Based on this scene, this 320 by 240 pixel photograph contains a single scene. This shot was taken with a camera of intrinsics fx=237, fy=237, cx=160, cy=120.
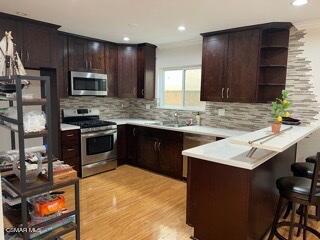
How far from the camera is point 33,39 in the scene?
3.29 m

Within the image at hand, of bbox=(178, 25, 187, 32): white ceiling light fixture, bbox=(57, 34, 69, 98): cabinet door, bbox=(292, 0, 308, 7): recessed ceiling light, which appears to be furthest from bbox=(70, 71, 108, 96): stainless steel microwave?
bbox=(292, 0, 308, 7): recessed ceiling light

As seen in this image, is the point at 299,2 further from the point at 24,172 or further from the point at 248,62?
the point at 24,172

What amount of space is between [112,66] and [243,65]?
8.27 feet

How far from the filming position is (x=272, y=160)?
93.4 inches

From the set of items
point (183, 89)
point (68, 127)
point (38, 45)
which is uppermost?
point (38, 45)

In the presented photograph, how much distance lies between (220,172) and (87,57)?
3.27 m

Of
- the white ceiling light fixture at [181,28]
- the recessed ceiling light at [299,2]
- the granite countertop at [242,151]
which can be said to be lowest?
the granite countertop at [242,151]

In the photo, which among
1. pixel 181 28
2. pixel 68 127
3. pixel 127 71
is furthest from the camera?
pixel 127 71

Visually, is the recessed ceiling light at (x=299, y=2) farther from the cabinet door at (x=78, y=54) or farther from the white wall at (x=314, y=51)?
the cabinet door at (x=78, y=54)

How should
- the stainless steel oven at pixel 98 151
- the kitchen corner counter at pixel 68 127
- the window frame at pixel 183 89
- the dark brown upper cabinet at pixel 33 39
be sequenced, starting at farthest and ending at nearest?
the window frame at pixel 183 89 → the stainless steel oven at pixel 98 151 → the kitchen corner counter at pixel 68 127 → the dark brown upper cabinet at pixel 33 39

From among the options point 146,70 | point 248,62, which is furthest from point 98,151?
point 248,62

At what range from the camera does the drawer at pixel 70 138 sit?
3715 millimetres

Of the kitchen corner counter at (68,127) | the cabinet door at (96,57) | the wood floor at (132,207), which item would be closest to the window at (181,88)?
the cabinet door at (96,57)

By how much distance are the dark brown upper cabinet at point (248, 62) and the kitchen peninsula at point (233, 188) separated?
1.34m
